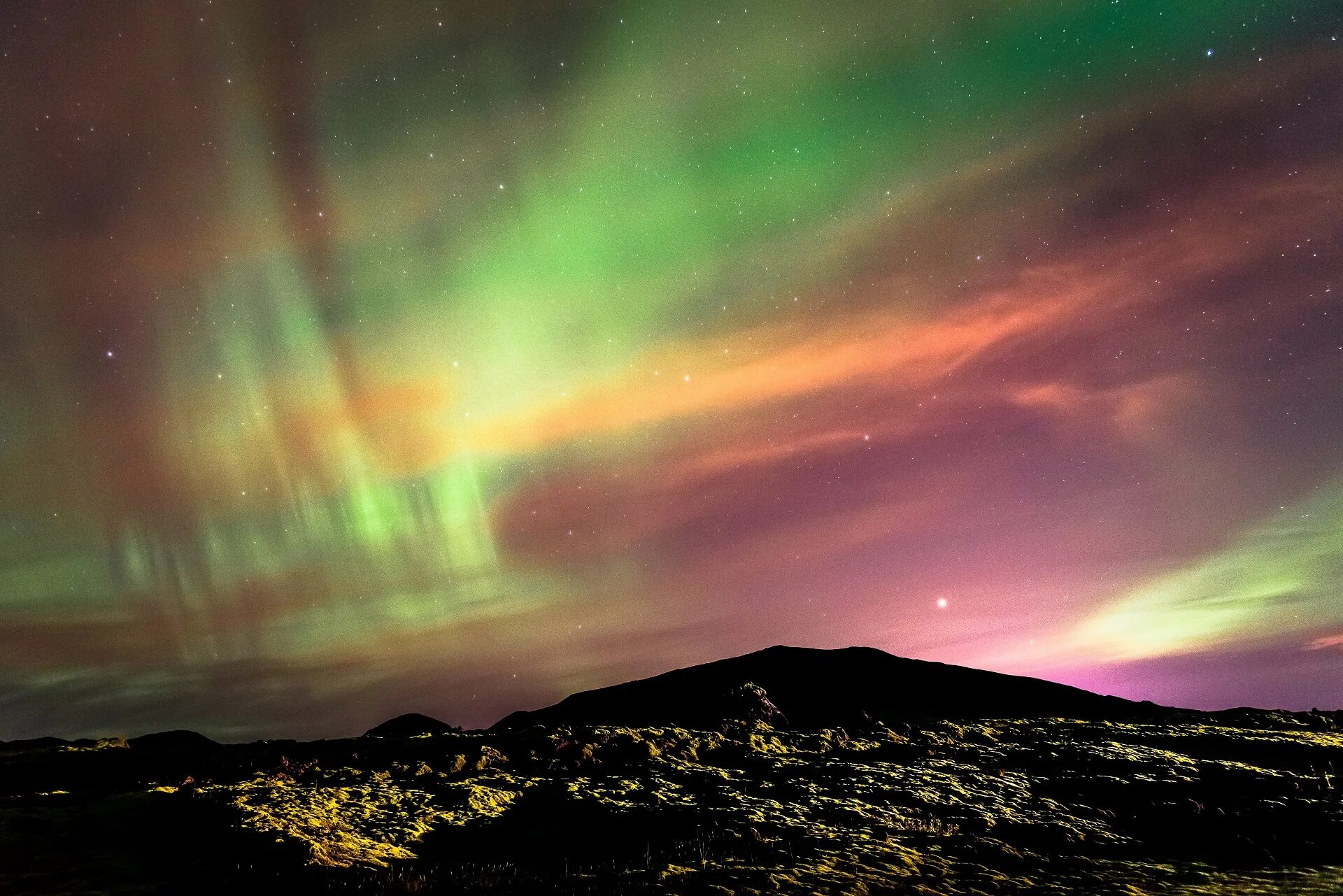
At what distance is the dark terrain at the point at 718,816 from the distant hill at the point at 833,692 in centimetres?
4191

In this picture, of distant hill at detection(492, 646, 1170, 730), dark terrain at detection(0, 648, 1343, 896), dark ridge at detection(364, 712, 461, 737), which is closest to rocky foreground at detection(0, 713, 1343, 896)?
dark terrain at detection(0, 648, 1343, 896)

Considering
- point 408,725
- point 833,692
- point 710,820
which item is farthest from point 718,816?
point 408,725

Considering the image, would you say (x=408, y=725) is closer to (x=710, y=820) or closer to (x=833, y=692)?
(x=833, y=692)

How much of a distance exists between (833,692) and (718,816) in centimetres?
9658

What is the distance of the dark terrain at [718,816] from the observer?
24406mm

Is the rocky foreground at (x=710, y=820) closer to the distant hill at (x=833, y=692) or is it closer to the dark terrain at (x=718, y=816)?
the dark terrain at (x=718, y=816)

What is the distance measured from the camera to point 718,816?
31531mm

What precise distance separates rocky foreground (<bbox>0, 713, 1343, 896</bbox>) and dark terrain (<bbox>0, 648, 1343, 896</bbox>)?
0.47 ft

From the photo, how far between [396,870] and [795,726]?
63.1 meters

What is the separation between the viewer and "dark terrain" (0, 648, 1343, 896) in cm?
2441

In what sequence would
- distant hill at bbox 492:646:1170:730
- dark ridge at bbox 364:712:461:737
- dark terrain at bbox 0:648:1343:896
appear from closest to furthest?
1. dark terrain at bbox 0:648:1343:896
2. distant hill at bbox 492:646:1170:730
3. dark ridge at bbox 364:712:461:737

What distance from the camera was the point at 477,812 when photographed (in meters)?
32.7

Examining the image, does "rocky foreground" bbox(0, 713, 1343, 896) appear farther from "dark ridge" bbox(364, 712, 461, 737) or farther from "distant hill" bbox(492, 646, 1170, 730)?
"dark ridge" bbox(364, 712, 461, 737)

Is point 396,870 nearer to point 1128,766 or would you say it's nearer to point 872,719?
point 1128,766
